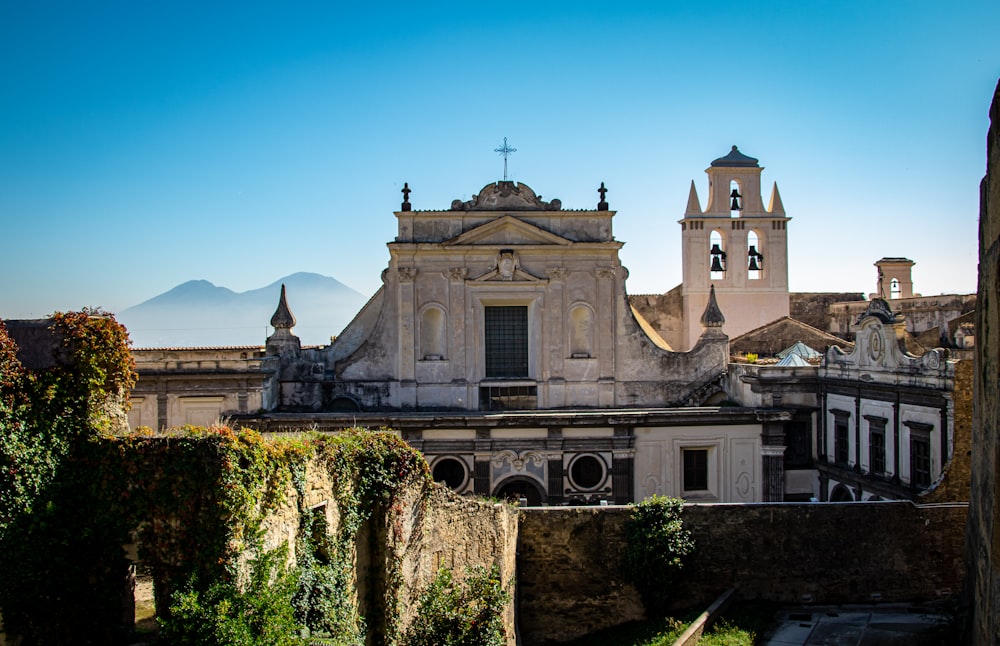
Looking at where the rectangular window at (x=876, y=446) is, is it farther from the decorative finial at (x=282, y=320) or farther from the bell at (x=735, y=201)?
the decorative finial at (x=282, y=320)

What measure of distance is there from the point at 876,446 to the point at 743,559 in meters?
8.78

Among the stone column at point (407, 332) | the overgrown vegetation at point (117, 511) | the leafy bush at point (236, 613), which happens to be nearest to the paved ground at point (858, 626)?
the overgrown vegetation at point (117, 511)

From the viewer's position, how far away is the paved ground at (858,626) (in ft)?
53.7

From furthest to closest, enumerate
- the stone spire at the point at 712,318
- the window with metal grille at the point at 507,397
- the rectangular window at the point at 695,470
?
1. the stone spire at the point at 712,318
2. the window with metal grille at the point at 507,397
3. the rectangular window at the point at 695,470

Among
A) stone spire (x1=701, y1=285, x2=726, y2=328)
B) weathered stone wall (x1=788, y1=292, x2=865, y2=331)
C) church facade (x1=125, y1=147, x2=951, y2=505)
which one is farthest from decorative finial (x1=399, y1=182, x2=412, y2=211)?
weathered stone wall (x1=788, y1=292, x2=865, y2=331)

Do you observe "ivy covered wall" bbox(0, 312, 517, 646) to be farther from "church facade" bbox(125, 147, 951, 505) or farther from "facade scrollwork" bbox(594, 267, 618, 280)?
"facade scrollwork" bbox(594, 267, 618, 280)

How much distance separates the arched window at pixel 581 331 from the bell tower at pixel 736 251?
409 inches

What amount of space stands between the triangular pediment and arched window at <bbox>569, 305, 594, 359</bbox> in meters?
2.40

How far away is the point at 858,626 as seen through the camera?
17.7 metres

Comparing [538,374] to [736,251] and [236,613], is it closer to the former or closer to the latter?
[736,251]

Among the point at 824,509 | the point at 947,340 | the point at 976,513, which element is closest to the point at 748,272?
the point at 947,340

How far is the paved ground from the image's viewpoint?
16.4 metres

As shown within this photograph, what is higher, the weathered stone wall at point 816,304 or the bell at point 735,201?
the bell at point 735,201

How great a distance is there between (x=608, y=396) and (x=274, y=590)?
19.7 m
